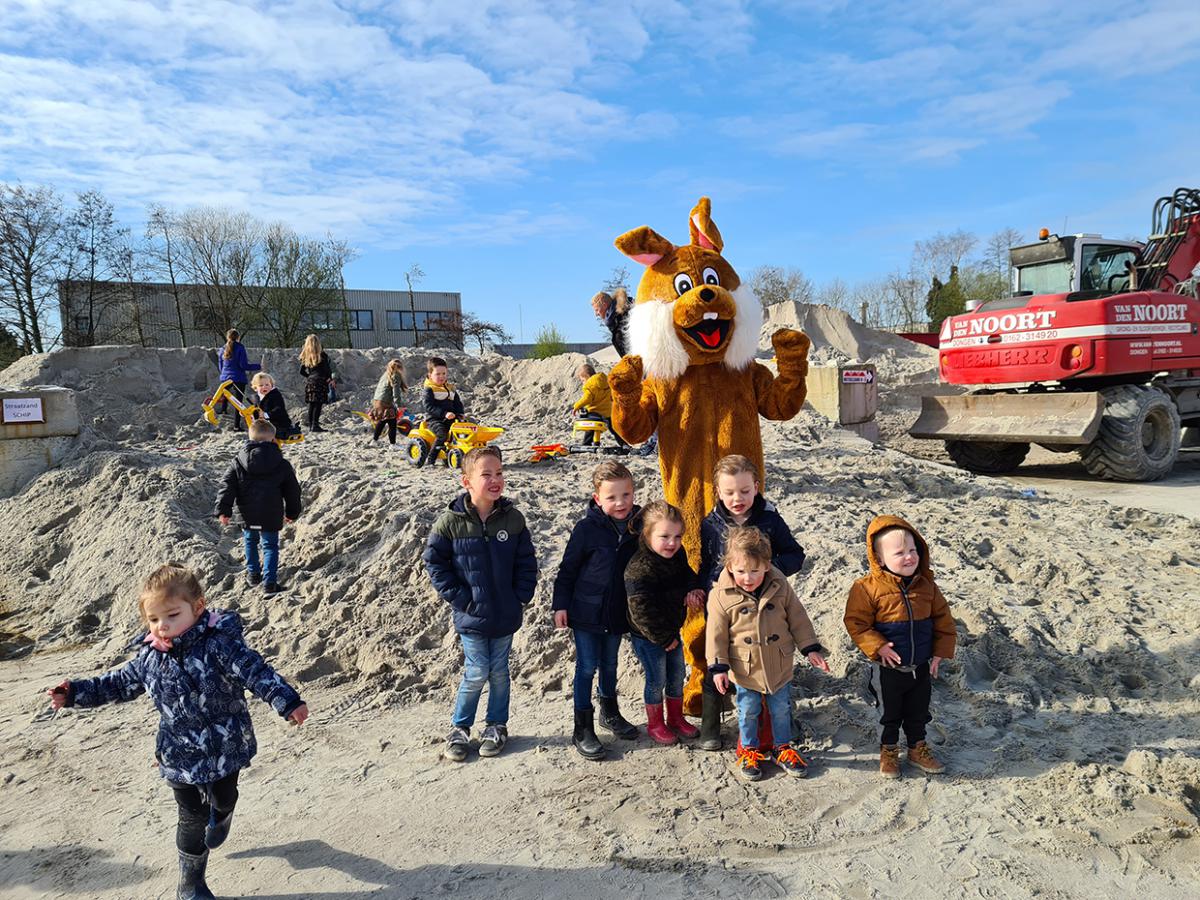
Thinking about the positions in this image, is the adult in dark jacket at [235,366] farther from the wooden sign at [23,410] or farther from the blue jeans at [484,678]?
the blue jeans at [484,678]

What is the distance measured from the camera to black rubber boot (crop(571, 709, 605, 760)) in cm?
354

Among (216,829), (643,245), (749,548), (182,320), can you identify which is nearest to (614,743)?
(749,548)

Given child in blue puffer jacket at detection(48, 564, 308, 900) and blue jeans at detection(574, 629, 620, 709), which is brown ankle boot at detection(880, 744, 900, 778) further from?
child in blue puffer jacket at detection(48, 564, 308, 900)

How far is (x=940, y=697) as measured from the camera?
386cm

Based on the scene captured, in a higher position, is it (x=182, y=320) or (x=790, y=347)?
(x=182, y=320)

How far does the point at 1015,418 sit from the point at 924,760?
805 cm

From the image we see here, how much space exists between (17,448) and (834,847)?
9.56 metres

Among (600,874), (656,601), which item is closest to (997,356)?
(656,601)

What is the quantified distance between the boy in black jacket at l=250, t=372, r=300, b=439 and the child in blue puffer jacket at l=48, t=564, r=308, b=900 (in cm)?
714

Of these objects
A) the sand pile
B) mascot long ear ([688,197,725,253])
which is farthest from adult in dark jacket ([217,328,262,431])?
the sand pile

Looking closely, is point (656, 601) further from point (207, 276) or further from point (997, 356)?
point (207, 276)

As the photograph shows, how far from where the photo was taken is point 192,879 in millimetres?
2670

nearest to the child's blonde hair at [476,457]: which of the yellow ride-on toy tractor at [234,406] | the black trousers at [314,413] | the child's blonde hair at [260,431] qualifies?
the child's blonde hair at [260,431]

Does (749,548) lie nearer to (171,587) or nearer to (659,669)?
(659,669)
